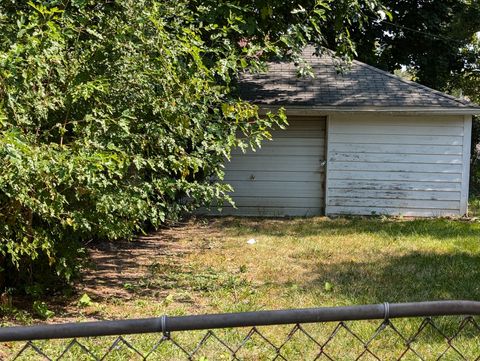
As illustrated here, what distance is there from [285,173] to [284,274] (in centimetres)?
562

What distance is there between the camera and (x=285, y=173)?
12031 mm

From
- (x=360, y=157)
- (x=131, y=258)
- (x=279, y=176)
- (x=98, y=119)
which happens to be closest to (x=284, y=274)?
(x=131, y=258)

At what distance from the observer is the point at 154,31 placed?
189 inches

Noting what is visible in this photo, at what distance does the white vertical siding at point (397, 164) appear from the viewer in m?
11.5

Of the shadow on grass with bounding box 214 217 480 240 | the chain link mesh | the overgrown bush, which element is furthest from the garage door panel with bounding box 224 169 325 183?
the overgrown bush

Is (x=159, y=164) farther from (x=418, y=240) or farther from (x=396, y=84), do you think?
(x=396, y=84)

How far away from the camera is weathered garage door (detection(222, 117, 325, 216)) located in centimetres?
1202

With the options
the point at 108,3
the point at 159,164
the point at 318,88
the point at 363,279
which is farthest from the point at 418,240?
the point at 108,3

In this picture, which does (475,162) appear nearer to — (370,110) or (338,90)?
(338,90)

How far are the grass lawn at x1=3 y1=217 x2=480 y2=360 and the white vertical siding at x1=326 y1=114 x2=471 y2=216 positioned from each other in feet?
4.78

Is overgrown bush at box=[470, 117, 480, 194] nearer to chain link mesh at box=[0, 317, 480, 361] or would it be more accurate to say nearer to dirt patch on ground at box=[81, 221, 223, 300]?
dirt patch on ground at box=[81, 221, 223, 300]

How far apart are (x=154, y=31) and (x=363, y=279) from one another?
3663mm

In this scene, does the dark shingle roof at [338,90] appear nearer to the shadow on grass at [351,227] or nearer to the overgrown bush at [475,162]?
the shadow on grass at [351,227]

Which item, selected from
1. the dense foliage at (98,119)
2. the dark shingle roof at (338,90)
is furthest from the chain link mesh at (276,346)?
the dark shingle roof at (338,90)
